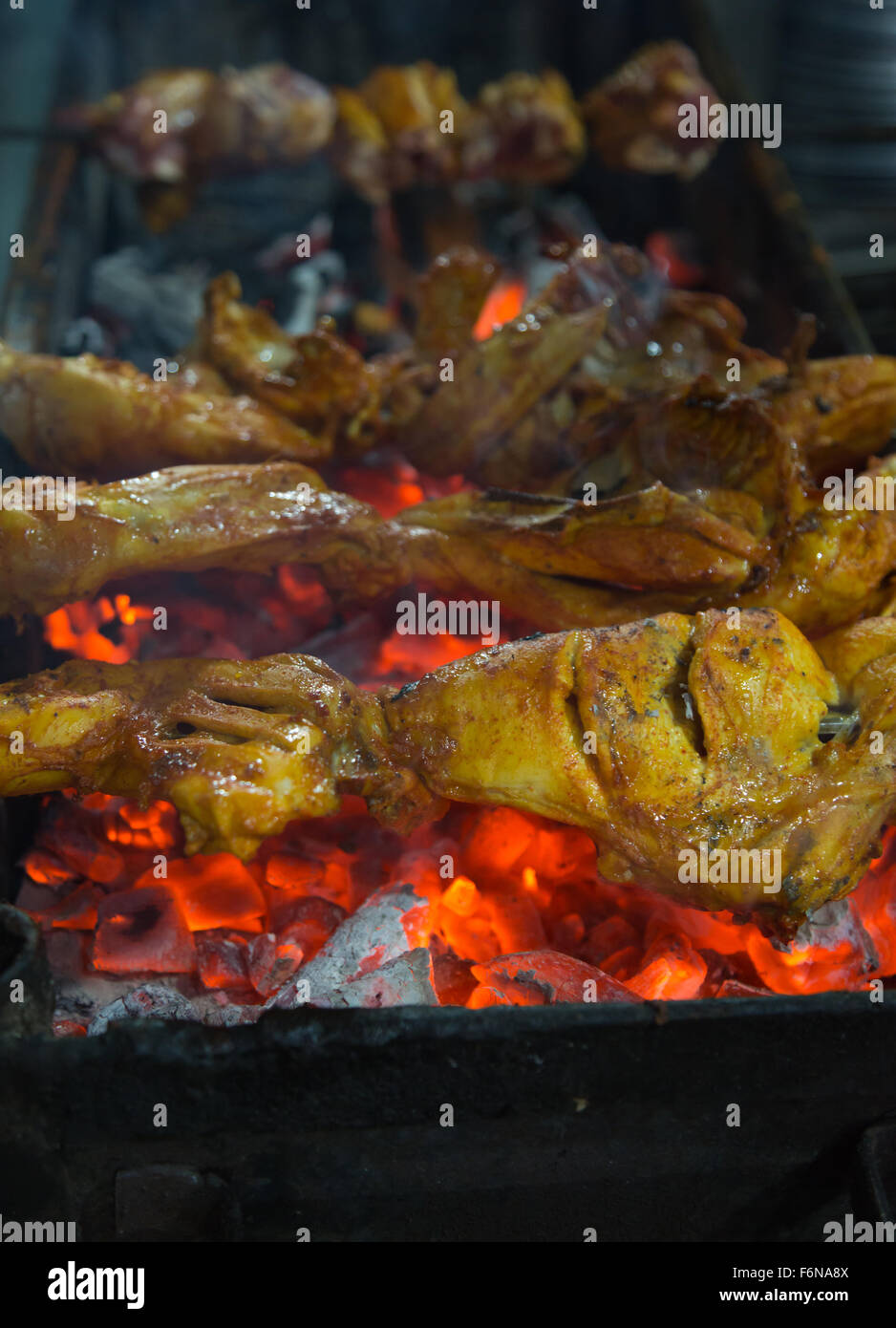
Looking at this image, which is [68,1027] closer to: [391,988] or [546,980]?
[391,988]

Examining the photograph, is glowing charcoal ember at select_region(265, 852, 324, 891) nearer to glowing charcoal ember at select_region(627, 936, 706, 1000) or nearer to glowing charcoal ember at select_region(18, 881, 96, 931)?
glowing charcoal ember at select_region(18, 881, 96, 931)

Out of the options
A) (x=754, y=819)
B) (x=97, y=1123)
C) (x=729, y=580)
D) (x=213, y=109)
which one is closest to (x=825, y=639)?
(x=729, y=580)

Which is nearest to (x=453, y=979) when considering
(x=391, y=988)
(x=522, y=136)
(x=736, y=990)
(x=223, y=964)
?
(x=391, y=988)

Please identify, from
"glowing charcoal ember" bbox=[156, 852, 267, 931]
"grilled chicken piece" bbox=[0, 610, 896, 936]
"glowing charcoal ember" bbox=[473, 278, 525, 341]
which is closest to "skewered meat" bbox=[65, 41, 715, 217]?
"glowing charcoal ember" bbox=[473, 278, 525, 341]

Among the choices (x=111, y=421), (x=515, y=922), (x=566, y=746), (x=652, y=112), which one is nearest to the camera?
(x=566, y=746)

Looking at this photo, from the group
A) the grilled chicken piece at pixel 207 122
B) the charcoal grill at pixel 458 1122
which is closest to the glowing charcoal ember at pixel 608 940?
the charcoal grill at pixel 458 1122

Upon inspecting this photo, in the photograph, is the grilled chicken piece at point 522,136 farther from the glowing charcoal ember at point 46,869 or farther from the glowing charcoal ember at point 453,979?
the glowing charcoal ember at point 453,979
